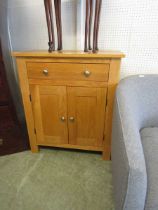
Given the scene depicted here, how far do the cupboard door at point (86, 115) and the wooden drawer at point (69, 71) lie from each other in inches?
3.5

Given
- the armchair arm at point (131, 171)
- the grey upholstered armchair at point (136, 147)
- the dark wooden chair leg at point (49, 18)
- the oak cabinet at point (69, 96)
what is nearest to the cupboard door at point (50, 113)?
the oak cabinet at point (69, 96)

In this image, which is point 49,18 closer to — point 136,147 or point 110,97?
point 110,97

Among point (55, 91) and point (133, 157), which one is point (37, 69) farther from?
point (133, 157)

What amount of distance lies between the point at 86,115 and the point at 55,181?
1.80 ft

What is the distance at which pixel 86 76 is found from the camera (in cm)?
105

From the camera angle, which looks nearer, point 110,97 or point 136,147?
point 136,147

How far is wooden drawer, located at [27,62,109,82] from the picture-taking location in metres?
1.02

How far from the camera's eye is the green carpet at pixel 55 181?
1002mm

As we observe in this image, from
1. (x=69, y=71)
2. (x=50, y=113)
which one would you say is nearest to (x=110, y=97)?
(x=69, y=71)

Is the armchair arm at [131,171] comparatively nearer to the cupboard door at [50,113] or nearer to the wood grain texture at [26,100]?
the cupboard door at [50,113]

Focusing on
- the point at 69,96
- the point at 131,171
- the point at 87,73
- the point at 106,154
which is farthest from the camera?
the point at 106,154

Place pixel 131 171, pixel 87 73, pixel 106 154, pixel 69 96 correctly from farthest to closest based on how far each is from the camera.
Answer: pixel 106 154, pixel 69 96, pixel 87 73, pixel 131 171

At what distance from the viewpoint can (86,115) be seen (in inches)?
46.6

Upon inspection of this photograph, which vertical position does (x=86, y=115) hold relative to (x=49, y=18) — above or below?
below
